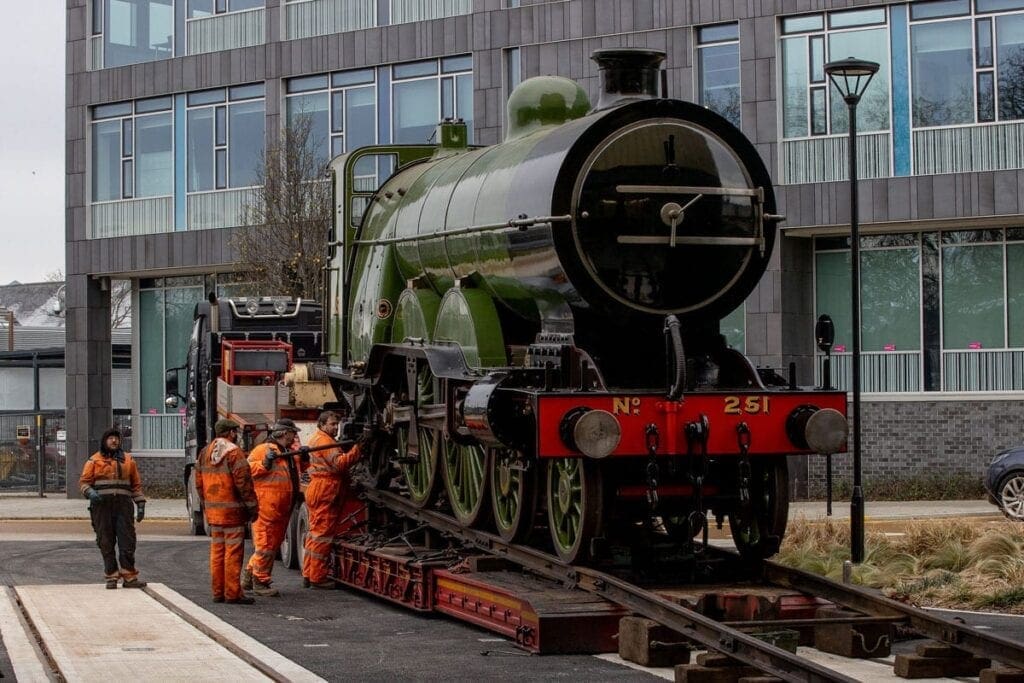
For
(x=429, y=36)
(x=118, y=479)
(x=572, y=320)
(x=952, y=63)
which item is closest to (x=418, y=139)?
(x=429, y=36)

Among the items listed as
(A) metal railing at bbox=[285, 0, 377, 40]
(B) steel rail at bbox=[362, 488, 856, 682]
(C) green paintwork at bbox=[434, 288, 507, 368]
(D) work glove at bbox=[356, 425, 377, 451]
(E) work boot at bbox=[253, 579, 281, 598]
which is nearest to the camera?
(B) steel rail at bbox=[362, 488, 856, 682]

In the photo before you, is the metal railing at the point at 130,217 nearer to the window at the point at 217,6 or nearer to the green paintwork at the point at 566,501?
the window at the point at 217,6

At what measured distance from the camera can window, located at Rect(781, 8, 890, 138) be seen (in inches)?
1113

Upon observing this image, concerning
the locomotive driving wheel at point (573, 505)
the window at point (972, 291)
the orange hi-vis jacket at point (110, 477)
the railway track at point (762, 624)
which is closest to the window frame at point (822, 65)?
the window at point (972, 291)

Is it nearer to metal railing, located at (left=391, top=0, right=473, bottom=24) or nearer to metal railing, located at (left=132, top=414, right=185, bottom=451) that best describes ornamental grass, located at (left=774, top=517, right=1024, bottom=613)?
metal railing, located at (left=391, top=0, right=473, bottom=24)

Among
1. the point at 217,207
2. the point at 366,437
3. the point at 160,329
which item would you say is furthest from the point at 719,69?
the point at 160,329

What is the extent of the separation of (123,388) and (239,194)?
23163mm

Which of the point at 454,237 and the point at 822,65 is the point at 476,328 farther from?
the point at 822,65

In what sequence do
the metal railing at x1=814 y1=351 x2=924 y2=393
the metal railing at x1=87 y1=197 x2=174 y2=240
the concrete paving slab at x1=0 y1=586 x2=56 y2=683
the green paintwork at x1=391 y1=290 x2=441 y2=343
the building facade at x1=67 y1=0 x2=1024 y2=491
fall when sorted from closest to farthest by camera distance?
the concrete paving slab at x1=0 y1=586 x2=56 y2=683, the green paintwork at x1=391 y1=290 x2=441 y2=343, the building facade at x1=67 y1=0 x2=1024 y2=491, the metal railing at x1=814 y1=351 x2=924 y2=393, the metal railing at x1=87 y1=197 x2=174 y2=240

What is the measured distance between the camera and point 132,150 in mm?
37281

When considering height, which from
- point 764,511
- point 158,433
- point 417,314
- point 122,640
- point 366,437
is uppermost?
point 417,314

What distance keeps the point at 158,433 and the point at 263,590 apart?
72.4ft

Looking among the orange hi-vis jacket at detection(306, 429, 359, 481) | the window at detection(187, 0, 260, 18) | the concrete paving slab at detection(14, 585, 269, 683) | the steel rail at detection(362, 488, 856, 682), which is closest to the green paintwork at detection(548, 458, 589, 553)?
the steel rail at detection(362, 488, 856, 682)

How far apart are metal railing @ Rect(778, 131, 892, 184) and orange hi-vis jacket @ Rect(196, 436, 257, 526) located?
14889 mm
